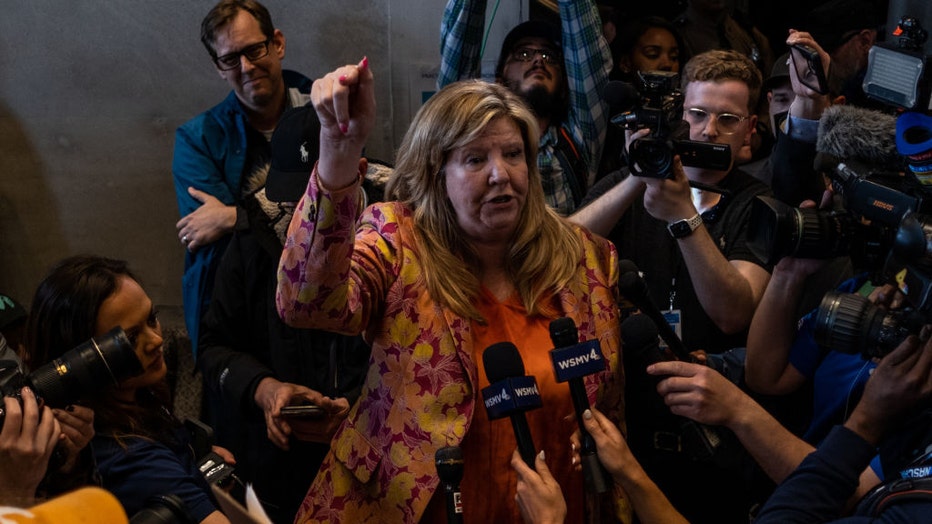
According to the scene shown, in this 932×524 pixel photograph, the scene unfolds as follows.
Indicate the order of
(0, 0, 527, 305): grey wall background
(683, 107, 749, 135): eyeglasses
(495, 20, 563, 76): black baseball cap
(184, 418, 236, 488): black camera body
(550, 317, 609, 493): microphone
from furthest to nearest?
(0, 0, 527, 305): grey wall background
(495, 20, 563, 76): black baseball cap
(683, 107, 749, 135): eyeglasses
(184, 418, 236, 488): black camera body
(550, 317, 609, 493): microphone

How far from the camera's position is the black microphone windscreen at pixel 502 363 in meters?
1.87

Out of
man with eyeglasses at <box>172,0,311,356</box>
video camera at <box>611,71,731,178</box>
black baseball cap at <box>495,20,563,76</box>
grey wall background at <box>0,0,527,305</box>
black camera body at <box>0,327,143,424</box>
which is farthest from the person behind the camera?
grey wall background at <box>0,0,527,305</box>

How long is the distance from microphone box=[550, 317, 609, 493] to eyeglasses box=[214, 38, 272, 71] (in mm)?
2155

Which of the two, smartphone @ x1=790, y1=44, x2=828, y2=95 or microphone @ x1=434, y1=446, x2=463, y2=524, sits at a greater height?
smartphone @ x1=790, y1=44, x2=828, y2=95

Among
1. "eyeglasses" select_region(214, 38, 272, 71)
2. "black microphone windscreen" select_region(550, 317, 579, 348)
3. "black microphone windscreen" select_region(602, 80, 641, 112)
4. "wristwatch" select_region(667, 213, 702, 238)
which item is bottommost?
"wristwatch" select_region(667, 213, 702, 238)

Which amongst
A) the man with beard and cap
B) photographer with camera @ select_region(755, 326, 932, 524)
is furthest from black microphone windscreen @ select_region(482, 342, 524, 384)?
the man with beard and cap

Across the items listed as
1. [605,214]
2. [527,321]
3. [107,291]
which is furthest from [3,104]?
[527,321]

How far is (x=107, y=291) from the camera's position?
228 centimetres

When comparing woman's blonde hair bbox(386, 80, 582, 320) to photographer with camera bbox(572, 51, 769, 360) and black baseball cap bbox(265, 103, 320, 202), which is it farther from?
photographer with camera bbox(572, 51, 769, 360)

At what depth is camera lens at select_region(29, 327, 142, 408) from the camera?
77.5 inches

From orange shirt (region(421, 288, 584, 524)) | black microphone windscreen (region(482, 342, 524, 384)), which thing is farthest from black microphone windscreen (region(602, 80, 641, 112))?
black microphone windscreen (region(482, 342, 524, 384))

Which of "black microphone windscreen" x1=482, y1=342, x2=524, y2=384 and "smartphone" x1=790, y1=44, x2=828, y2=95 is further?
"smartphone" x1=790, y1=44, x2=828, y2=95

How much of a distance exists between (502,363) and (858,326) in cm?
68

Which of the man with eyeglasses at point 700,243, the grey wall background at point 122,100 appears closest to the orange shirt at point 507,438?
the man with eyeglasses at point 700,243
